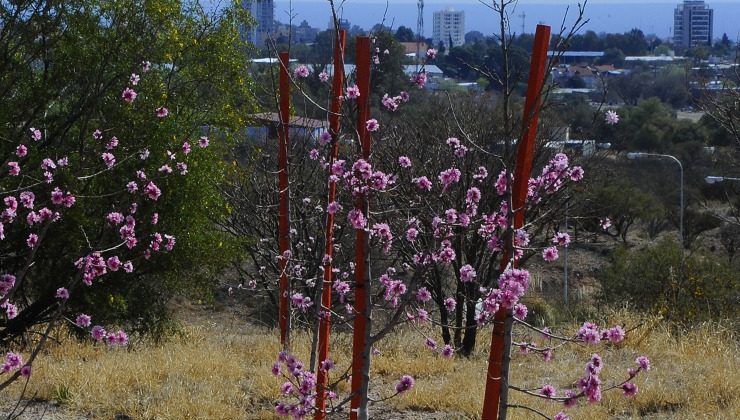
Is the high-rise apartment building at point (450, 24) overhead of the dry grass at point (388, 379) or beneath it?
overhead

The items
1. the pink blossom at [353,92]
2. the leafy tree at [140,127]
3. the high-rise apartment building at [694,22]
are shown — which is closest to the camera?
the pink blossom at [353,92]

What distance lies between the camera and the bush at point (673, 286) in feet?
44.5

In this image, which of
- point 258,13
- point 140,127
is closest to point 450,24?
point 258,13

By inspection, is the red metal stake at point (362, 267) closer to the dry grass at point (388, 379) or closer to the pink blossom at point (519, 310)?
the pink blossom at point (519, 310)

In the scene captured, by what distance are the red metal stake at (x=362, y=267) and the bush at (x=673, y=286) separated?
25.2ft

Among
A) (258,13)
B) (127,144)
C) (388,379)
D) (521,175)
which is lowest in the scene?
(388,379)

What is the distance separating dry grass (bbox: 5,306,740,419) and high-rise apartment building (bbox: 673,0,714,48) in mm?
114990

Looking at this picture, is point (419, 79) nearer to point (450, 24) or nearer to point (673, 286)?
point (673, 286)

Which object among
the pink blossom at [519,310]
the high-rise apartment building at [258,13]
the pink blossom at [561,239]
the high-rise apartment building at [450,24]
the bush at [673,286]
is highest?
the high-rise apartment building at [450,24]

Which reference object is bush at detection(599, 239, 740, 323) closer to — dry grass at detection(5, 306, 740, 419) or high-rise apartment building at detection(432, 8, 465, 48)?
dry grass at detection(5, 306, 740, 419)

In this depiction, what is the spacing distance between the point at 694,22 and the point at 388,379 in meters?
126

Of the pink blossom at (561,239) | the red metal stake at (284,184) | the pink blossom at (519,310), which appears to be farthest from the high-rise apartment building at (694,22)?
the pink blossom at (519,310)

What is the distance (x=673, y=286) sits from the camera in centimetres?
1488

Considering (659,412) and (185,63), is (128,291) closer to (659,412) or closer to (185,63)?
(185,63)
